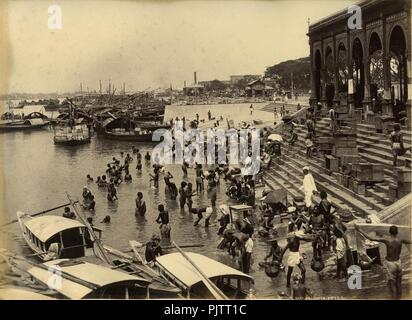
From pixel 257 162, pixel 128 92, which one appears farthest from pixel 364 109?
pixel 128 92

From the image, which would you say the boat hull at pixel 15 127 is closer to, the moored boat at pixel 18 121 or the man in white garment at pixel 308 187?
the moored boat at pixel 18 121

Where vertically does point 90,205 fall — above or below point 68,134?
below

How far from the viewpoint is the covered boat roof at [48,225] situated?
9.31 metres

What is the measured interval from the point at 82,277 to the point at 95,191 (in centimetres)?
203

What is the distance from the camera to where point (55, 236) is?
30.9 ft

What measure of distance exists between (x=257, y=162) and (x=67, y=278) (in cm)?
399

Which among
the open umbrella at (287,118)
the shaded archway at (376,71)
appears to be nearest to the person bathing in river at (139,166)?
the open umbrella at (287,118)

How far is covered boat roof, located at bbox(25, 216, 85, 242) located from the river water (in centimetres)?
22

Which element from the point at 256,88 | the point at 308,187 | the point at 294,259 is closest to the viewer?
the point at 294,259

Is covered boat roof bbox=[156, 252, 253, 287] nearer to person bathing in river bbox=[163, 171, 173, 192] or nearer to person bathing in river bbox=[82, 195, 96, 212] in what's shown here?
person bathing in river bbox=[163, 171, 173, 192]

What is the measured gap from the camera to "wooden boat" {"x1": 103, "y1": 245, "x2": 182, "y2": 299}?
873cm

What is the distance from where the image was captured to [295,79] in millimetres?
10359

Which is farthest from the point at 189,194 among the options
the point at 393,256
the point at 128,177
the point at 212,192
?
the point at 393,256

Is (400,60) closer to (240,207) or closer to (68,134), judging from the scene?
(240,207)
